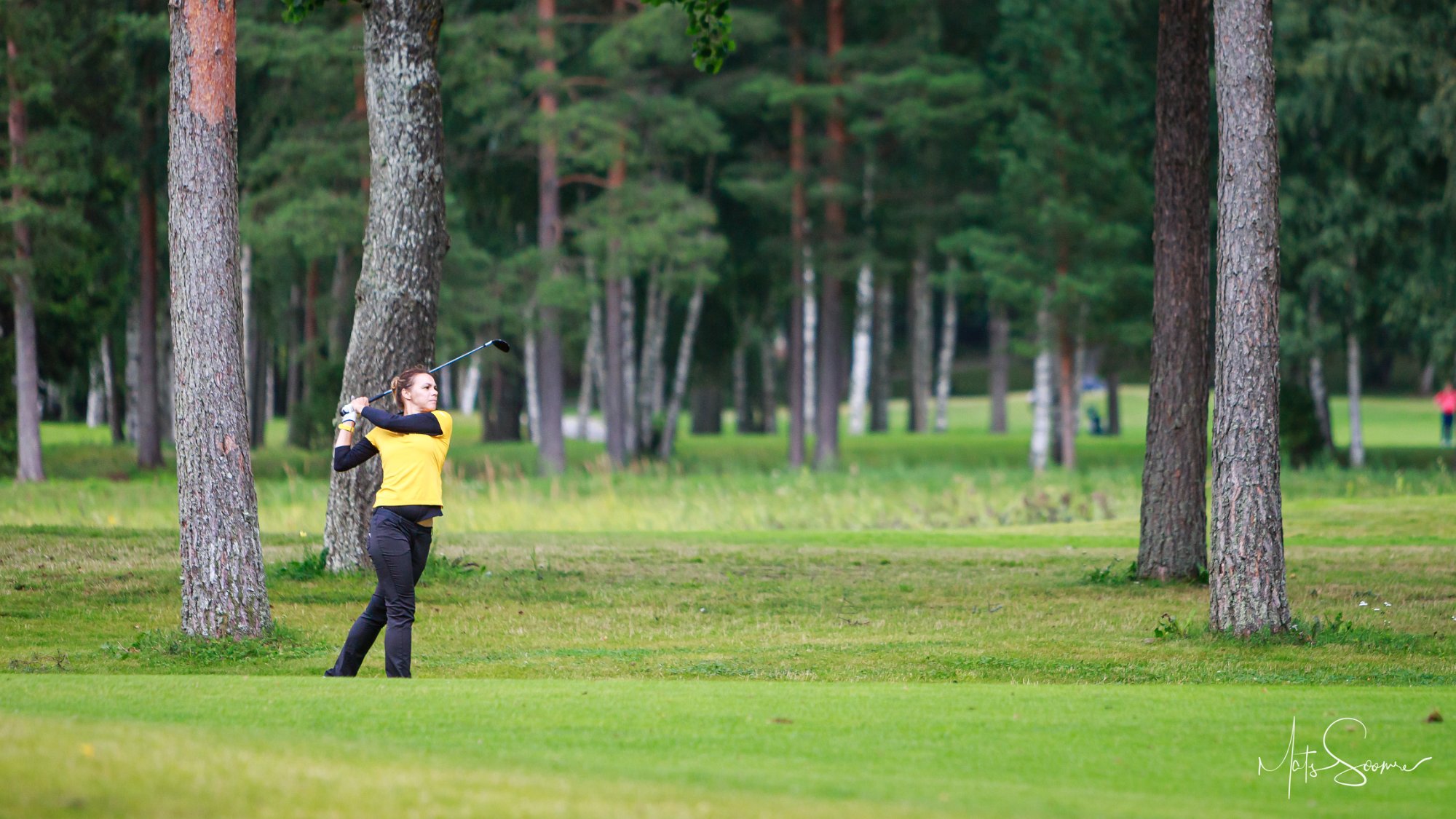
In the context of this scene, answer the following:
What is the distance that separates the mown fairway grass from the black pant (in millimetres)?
576

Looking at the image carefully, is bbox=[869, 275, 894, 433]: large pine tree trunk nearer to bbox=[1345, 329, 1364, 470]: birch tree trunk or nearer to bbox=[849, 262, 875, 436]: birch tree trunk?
bbox=[849, 262, 875, 436]: birch tree trunk

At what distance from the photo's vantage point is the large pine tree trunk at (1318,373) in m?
31.7

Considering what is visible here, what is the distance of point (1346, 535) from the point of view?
61.7 feet

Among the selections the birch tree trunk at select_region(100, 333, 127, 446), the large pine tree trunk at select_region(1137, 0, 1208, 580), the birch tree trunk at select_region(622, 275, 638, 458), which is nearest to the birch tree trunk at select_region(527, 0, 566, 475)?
the birch tree trunk at select_region(622, 275, 638, 458)

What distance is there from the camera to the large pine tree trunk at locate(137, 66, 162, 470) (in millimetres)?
31281

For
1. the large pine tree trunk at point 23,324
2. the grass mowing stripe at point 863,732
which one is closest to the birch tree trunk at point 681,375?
the large pine tree trunk at point 23,324

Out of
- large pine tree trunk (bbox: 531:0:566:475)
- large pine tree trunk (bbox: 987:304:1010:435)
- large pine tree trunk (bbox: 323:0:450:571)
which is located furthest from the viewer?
large pine tree trunk (bbox: 987:304:1010:435)

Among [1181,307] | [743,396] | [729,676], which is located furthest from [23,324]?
[743,396]

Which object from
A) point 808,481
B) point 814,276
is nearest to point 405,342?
point 808,481

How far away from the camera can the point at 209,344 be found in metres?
10.5

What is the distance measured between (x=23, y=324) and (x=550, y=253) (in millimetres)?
9869

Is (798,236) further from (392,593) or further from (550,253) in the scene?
(392,593)

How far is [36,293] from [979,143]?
811 inches

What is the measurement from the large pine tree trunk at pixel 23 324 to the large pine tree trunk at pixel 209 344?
18189mm
